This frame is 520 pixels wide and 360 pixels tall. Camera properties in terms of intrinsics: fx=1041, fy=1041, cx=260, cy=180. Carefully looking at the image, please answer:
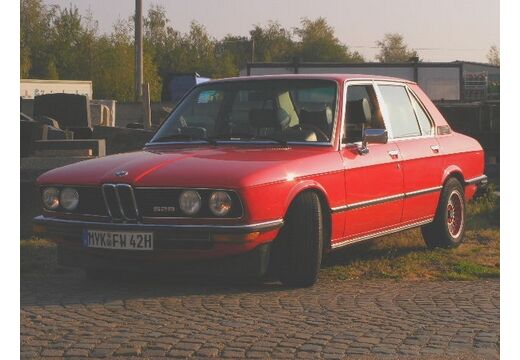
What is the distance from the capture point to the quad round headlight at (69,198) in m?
7.97

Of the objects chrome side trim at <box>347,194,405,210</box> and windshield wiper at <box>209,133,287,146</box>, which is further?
windshield wiper at <box>209,133,287,146</box>

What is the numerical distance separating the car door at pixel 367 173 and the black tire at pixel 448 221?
0.97 m

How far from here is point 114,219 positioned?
7.71m

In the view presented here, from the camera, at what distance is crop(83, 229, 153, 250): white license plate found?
24.8ft

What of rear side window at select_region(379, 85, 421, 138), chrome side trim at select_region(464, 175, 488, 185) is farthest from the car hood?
chrome side trim at select_region(464, 175, 488, 185)

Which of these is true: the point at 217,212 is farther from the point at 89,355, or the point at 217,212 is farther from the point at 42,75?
the point at 42,75

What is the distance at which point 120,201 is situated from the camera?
767 centimetres

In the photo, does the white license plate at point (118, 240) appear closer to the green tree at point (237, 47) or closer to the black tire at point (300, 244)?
the black tire at point (300, 244)

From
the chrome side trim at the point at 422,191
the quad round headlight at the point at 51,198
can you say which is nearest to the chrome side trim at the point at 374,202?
the chrome side trim at the point at 422,191

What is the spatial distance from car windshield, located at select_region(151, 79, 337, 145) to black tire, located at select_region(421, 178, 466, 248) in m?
1.94

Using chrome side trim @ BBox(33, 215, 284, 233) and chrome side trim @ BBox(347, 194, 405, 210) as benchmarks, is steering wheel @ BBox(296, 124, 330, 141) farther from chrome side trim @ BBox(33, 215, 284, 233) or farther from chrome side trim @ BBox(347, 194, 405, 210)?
chrome side trim @ BBox(33, 215, 284, 233)

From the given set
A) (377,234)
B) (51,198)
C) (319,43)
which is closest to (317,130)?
(377,234)
